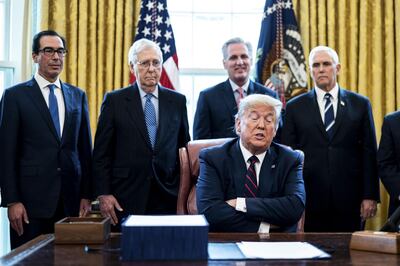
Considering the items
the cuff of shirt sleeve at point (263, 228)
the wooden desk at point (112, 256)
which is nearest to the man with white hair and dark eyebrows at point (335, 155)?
the cuff of shirt sleeve at point (263, 228)

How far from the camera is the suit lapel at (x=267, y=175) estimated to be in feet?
10.1

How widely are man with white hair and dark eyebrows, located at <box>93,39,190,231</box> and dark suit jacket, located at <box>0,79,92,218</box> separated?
19 cm

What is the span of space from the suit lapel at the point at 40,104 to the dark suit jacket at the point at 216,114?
42.2 inches

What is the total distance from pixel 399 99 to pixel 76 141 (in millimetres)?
2925

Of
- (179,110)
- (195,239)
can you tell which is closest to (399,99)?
(179,110)

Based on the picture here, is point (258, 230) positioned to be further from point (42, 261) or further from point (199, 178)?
point (42, 261)

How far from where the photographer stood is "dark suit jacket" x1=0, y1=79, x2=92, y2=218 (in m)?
3.67

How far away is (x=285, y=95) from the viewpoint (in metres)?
5.06

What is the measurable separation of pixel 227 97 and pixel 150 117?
2.29ft

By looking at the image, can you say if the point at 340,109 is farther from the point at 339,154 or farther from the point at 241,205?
the point at 241,205

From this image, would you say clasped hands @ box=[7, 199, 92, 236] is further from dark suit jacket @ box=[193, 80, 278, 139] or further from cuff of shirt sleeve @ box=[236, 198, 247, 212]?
cuff of shirt sleeve @ box=[236, 198, 247, 212]

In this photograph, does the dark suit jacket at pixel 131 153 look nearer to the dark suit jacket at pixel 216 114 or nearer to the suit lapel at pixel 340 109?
the dark suit jacket at pixel 216 114

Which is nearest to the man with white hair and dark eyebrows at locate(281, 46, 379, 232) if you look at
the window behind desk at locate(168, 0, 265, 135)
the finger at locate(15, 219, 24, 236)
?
the window behind desk at locate(168, 0, 265, 135)

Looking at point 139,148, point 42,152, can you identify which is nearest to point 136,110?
point 139,148
